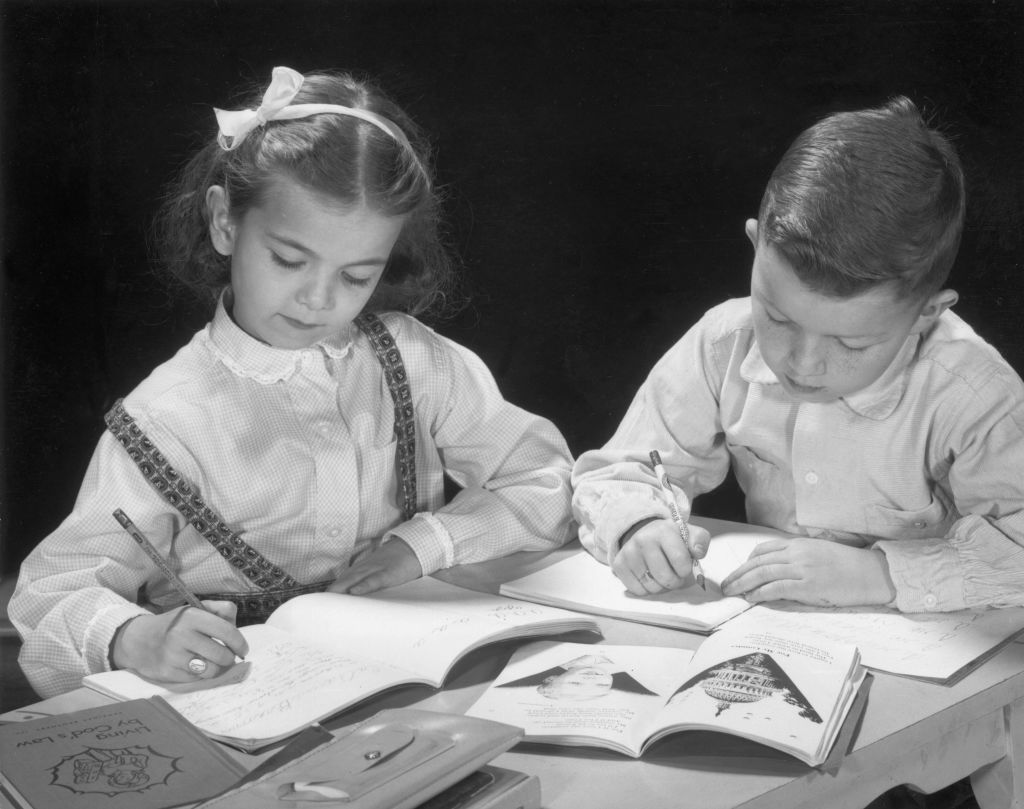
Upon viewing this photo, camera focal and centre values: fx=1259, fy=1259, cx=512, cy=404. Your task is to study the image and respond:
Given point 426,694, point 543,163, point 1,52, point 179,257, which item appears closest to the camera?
point 426,694

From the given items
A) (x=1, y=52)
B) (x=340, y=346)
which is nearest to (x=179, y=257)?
(x=340, y=346)

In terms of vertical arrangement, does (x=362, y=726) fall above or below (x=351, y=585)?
above

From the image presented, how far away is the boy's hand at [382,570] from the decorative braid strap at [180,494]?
0.51 ft

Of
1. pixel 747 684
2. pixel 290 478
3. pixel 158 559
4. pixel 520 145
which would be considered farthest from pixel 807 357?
pixel 520 145

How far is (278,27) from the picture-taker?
2424 millimetres

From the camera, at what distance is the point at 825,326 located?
162 cm

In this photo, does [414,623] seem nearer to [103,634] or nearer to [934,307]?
[103,634]

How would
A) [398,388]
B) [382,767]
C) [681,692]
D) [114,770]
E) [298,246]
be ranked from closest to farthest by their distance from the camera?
1. [382,767]
2. [114,770]
3. [681,692]
4. [298,246]
5. [398,388]

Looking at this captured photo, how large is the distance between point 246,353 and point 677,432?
0.69 m

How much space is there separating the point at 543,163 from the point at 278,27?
0.59 metres

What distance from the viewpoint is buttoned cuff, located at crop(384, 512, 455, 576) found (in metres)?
1.81

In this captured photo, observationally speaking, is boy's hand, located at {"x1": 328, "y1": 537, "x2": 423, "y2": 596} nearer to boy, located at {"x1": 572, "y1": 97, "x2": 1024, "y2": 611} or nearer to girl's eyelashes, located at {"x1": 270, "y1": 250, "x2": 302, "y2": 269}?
boy, located at {"x1": 572, "y1": 97, "x2": 1024, "y2": 611}

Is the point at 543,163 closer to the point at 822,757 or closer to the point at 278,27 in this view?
the point at 278,27

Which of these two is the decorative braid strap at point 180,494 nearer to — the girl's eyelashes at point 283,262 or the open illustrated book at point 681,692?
the girl's eyelashes at point 283,262
